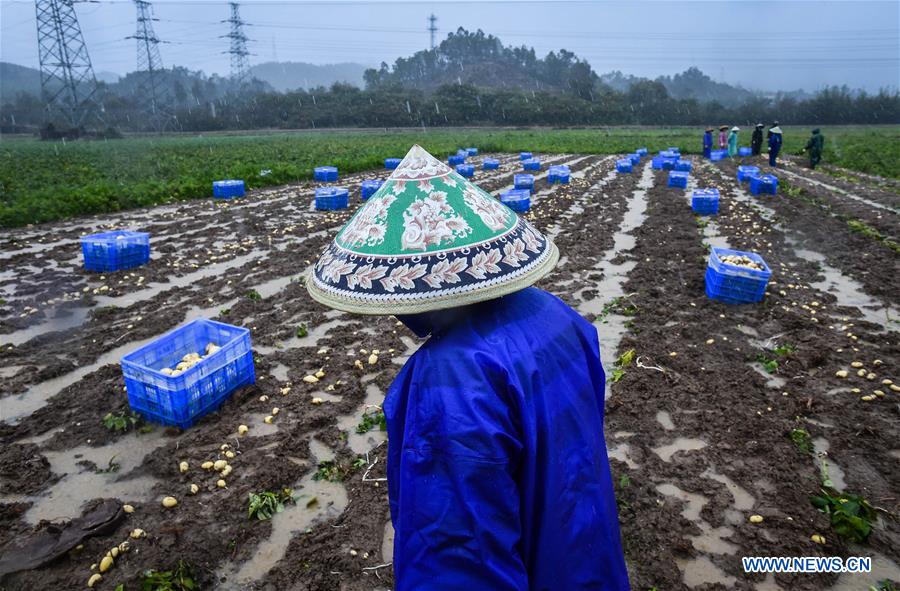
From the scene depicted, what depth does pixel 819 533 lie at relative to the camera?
3.13 m

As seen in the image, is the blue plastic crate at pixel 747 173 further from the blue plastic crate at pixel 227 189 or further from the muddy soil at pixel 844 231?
the blue plastic crate at pixel 227 189

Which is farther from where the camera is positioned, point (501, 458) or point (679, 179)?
point (679, 179)

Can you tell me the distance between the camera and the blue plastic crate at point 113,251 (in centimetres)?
821

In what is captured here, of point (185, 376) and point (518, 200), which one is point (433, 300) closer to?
point (185, 376)

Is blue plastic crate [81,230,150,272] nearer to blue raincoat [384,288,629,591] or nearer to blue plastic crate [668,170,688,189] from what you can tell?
blue raincoat [384,288,629,591]

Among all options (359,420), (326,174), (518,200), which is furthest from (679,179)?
(359,420)

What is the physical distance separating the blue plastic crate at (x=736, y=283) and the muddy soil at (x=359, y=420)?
0.19m

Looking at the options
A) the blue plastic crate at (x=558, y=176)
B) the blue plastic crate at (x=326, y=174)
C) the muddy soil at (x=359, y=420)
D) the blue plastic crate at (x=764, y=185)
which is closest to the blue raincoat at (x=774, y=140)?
the blue plastic crate at (x=764, y=185)

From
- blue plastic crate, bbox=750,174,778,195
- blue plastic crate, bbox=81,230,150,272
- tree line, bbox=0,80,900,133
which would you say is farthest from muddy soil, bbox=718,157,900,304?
tree line, bbox=0,80,900,133

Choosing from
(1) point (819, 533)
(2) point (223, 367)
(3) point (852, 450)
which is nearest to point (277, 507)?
(2) point (223, 367)

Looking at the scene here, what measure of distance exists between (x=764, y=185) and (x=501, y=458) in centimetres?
1702

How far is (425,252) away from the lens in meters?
1.27

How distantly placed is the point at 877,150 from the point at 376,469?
109ft

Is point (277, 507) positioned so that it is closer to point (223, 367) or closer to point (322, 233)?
point (223, 367)
